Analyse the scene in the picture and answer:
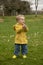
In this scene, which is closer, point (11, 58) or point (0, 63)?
point (0, 63)

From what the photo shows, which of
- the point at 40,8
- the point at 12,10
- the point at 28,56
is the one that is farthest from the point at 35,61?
the point at 40,8

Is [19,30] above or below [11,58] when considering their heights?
above

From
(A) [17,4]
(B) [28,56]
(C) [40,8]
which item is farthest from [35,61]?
(C) [40,8]

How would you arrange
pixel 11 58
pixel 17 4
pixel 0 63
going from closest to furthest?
1. pixel 0 63
2. pixel 11 58
3. pixel 17 4

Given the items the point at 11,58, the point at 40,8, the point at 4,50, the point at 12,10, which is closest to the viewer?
the point at 11,58

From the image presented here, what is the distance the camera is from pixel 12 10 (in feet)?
161

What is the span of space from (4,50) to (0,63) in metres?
2.16

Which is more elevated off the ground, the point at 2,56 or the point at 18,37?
the point at 18,37

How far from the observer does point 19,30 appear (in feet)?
26.6

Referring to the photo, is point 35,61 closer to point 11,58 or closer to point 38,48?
point 11,58

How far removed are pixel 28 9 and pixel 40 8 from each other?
469 centimetres

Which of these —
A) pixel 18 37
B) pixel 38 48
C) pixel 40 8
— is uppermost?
pixel 18 37

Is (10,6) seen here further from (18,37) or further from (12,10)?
(18,37)

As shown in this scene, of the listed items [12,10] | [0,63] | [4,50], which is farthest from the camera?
[12,10]
